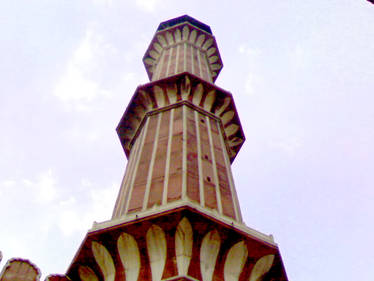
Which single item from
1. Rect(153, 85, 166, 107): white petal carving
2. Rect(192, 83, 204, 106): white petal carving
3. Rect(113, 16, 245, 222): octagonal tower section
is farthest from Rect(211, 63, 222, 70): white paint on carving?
Rect(153, 85, 166, 107): white petal carving

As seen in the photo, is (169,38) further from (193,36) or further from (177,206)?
(177,206)

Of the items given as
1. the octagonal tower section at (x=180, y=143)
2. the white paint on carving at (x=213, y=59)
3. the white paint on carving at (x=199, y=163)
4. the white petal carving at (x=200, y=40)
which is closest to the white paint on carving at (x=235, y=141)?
the octagonal tower section at (x=180, y=143)

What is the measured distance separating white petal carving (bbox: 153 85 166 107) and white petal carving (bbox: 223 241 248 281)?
18.6 feet

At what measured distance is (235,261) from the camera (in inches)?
317

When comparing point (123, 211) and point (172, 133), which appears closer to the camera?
point (123, 211)

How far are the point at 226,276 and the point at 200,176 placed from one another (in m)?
2.42

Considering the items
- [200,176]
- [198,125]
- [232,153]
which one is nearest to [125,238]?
[200,176]

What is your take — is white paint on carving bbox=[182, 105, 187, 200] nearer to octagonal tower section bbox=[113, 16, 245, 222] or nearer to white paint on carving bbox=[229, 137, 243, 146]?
octagonal tower section bbox=[113, 16, 245, 222]

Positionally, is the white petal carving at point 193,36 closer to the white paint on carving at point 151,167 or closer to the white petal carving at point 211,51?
the white petal carving at point 211,51

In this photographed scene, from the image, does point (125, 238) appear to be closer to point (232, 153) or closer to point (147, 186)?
point (147, 186)

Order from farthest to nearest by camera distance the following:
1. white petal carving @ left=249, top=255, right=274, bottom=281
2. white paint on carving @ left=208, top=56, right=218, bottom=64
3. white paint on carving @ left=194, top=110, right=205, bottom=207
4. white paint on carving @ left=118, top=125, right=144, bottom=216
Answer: white paint on carving @ left=208, top=56, right=218, bottom=64 → white paint on carving @ left=118, top=125, right=144, bottom=216 → white paint on carving @ left=194, top=110, right=205, bottom=207 → white petal carving @ left=249, top=255, right=274, bottom=281

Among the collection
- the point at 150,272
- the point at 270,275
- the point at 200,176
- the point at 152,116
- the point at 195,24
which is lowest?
the point at 150,272

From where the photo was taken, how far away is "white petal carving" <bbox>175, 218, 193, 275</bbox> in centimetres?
754

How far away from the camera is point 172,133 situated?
11.3 meters
